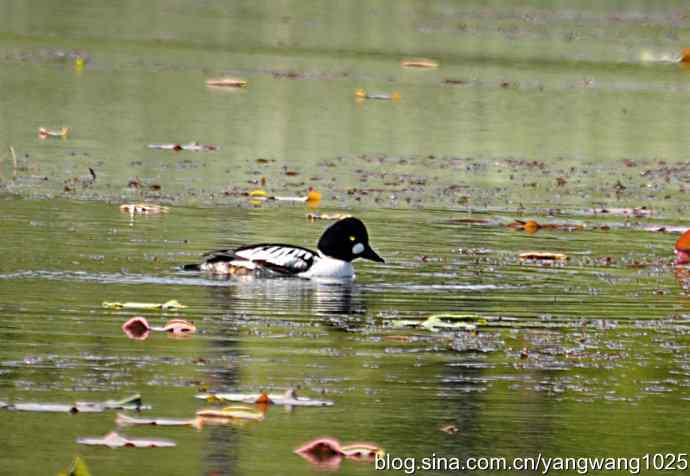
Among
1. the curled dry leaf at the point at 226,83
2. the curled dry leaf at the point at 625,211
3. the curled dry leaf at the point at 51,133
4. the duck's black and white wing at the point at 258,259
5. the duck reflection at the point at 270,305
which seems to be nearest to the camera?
the duck reflection at the point at 270,305

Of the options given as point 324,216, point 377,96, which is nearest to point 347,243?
point 324,216

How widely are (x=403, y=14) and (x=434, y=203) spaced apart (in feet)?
78.2

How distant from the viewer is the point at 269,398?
30.4 feet

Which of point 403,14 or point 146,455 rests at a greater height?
point 403,14

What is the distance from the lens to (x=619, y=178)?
21047mm

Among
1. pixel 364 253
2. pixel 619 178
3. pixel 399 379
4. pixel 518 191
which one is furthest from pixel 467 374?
pixel 619 178

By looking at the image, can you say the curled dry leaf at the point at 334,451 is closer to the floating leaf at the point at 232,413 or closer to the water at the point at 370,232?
the water at the point at 370,232

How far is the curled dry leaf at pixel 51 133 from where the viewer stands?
848 inches

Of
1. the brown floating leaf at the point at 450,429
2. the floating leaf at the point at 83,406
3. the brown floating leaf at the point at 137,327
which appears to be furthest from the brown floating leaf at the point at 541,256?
the floating leaf at the point at 83,406

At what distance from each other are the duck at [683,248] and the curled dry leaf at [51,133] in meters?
8.30

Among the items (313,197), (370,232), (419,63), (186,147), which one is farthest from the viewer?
(419,63)

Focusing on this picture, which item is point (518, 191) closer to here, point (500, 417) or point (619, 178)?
point (619, 178)

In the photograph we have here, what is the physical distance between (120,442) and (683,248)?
7.89m

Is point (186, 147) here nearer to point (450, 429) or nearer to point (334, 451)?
point (450, 429)
